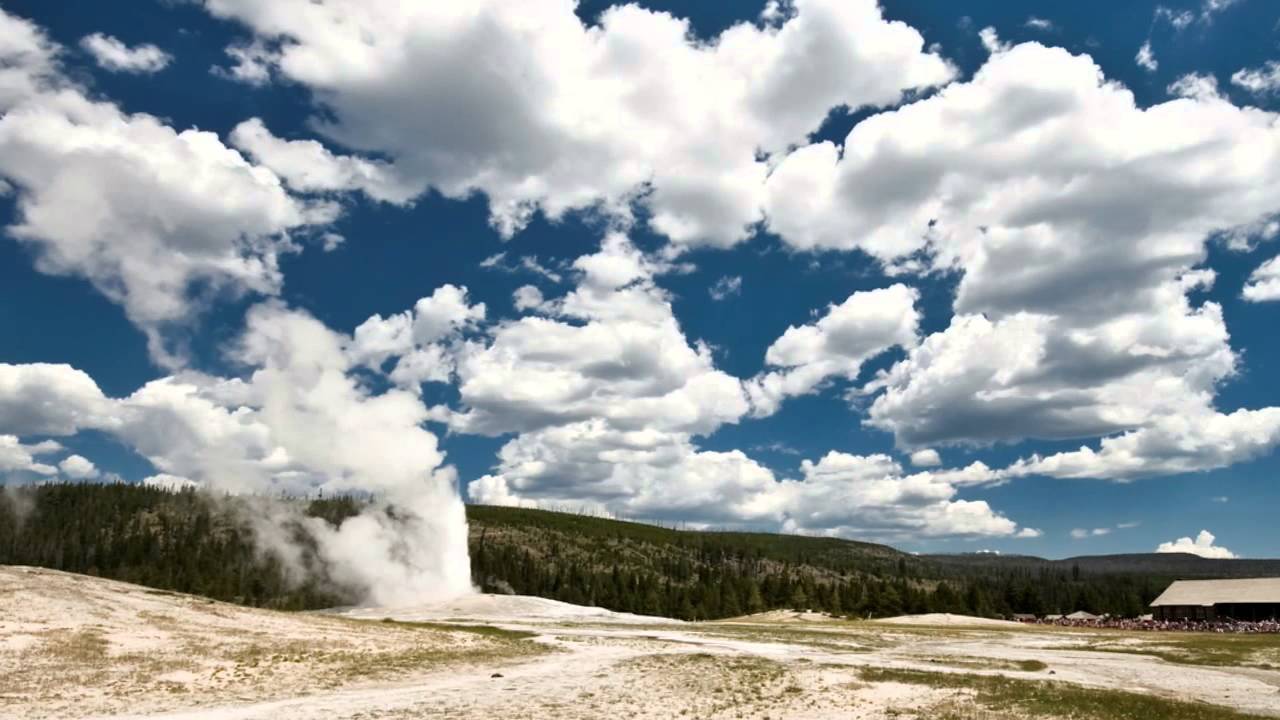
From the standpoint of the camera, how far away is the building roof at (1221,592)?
108 metres

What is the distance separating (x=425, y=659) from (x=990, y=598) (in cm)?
13330

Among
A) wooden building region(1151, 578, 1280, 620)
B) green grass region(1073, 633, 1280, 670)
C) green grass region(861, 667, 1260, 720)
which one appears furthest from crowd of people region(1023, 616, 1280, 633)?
green grass region(861, 667, 1260, 720)

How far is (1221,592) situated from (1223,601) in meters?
4.31

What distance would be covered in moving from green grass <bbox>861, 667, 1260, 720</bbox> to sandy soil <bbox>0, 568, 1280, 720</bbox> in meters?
1.10

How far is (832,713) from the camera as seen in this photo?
87.0 ft

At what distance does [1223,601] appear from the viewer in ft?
359

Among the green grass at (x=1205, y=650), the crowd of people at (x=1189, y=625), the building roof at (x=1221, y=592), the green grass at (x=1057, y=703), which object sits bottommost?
the crowd of people at (x=1189, y=625)

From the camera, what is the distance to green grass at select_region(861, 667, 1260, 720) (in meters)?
25.7

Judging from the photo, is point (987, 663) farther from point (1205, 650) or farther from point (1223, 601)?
point (1223, 601)

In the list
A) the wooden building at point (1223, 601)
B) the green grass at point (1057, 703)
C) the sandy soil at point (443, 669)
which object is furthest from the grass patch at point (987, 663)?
the wooden building at point (1223, 601)

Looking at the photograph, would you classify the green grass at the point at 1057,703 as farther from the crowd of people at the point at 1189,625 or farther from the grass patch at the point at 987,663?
the crowd of people at the point at 1189,625

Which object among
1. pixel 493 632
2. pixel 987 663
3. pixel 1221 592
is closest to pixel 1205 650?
pixel 987 663

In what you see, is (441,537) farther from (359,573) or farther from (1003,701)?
(1003,701)

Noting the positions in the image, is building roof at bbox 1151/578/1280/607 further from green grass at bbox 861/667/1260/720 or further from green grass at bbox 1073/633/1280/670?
green grass at bbox 861/667/1260/720
